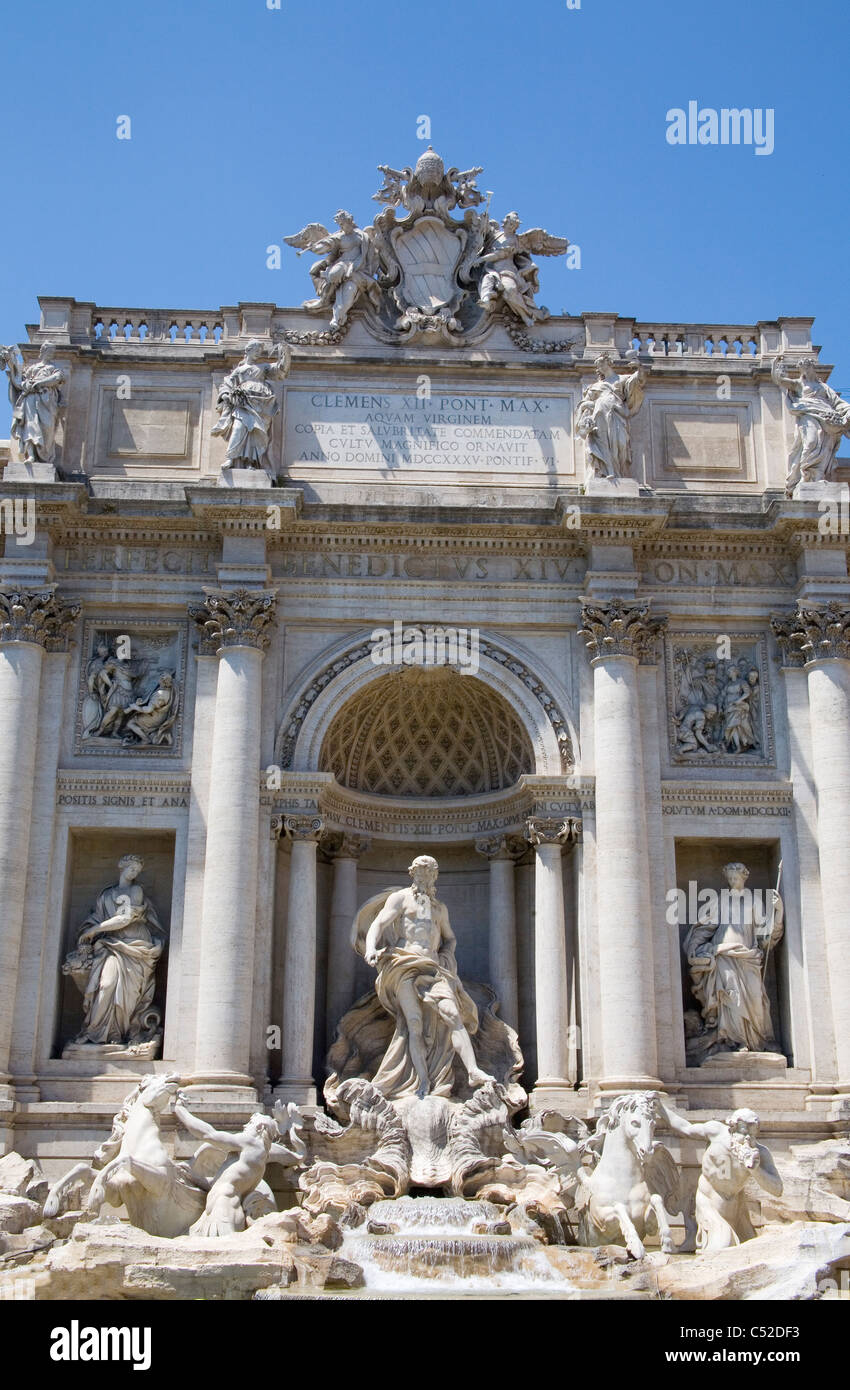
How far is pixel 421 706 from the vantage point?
2402 cm

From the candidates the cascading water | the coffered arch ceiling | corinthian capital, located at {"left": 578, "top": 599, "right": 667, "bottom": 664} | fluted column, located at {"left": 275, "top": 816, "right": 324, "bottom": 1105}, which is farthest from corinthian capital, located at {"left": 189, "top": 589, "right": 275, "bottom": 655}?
the cascading water

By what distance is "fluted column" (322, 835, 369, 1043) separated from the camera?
2284 cm

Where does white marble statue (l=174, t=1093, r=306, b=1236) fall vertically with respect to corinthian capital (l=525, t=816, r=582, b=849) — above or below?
below

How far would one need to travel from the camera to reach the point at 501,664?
23.0 m

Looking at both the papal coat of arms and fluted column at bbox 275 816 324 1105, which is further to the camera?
the papal coat of arms

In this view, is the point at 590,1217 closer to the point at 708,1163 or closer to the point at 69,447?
the point at 708,1163

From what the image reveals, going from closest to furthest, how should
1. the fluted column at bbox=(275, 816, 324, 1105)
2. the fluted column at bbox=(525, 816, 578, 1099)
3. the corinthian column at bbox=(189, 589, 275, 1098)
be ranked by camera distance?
the corinthian column at bbox=(189, 589, 275, 1098) → the fluted column at bbox=(275, 816, 324, 1105) → the fluted column at bbox=(525, 816, 578, 1099)

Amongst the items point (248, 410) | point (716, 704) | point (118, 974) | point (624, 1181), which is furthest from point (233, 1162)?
point (248, 410)

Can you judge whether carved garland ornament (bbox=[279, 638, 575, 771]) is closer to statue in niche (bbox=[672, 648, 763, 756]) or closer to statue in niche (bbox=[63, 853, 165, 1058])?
statue in niche (bbox=[672, 648, 763, 756])

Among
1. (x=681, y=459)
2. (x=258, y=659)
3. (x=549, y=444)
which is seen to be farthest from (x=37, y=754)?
(x=681, y=459)

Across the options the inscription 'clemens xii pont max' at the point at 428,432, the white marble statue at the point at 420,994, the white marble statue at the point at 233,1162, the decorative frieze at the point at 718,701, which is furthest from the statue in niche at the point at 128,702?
the decorative frieze at the point at 718,701

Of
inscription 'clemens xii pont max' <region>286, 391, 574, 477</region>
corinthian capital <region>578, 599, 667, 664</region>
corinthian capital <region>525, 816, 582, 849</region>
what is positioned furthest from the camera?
inscription 'clemens xii pont max' <region>286, 391, 574, 477</region>

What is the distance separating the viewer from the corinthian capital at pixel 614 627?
22484 millimetres

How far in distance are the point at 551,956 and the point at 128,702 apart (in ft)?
23.2
